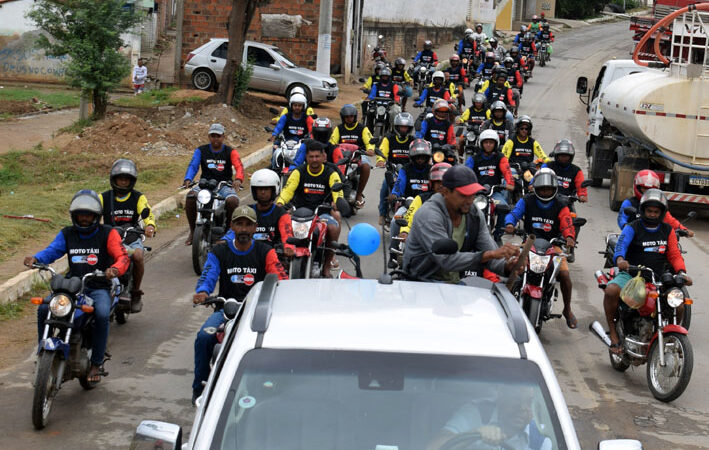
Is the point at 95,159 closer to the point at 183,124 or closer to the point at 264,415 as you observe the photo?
the point at 183,124

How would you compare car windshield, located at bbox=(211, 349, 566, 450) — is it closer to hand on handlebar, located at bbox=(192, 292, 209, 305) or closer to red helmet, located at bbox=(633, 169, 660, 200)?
hand on handlebar, located at bbox=(192, 292, 209, 305)

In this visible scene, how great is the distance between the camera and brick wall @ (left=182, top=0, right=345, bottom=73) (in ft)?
110

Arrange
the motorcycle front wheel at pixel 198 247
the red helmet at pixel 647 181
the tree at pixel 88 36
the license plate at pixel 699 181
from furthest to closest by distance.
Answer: the tree at pixel 88 36 → the license plate at pixel 699 181 → the motorcycle front wheel at pixel 198 247 → the red helmet at pixel 647 181

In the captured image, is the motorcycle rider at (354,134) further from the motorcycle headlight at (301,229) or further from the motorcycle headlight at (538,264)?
the motorcycle headlight at (538,264)

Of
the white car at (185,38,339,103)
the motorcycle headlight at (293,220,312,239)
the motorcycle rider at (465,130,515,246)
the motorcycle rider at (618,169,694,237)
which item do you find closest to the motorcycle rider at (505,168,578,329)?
the motorcycle rider at (618,169,694,237)

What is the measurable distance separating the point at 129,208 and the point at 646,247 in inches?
203

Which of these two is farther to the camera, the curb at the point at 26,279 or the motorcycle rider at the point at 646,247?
the curb at the point at 26,279

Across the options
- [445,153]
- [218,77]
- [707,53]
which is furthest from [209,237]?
[218,77]

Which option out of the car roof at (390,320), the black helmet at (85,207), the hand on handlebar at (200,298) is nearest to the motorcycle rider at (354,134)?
the black helmet at (85,207)

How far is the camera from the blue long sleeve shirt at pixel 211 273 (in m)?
7.61

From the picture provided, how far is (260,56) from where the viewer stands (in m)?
30.5

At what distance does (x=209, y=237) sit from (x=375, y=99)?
13.0m

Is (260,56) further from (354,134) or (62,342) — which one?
(62,342)

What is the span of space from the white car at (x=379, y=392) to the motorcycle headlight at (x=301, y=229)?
6257 millimetres
